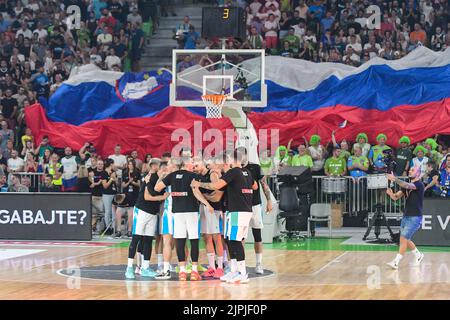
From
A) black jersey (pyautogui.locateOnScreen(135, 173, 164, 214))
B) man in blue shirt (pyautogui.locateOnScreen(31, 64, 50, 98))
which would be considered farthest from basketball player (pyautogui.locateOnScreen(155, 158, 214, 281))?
man in blue shirt (pyautogui.locateOnScreen(31, 64, 50, 98))

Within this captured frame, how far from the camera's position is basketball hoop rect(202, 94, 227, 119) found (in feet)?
73.5

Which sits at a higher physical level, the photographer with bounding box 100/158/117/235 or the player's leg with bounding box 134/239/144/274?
the photographer with bounding box 100/158/117/235

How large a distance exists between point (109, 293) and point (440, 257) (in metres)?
8.07

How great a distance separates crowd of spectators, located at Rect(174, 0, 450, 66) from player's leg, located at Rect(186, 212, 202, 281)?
1276 centimetres

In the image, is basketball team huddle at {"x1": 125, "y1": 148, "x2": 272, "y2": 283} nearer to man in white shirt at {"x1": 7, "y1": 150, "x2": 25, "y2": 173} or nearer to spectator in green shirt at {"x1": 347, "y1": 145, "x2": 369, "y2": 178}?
spectator in green shirt at {"x1": 347, "y1": 145, "x2": 369, "y2": 178}

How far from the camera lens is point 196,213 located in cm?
1738

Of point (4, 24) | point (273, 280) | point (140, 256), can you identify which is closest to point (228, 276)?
point (273, 280)

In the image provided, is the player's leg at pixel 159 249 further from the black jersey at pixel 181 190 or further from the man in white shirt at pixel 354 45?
the man in white shirt at pixel 354 45

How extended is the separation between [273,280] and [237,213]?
57.8 inches

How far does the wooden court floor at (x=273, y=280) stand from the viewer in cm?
1569

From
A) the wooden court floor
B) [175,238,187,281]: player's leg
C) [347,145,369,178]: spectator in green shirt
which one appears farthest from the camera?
[347,145,369,178]: spectator in green shirt

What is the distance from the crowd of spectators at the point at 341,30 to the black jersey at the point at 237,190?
513 inches
